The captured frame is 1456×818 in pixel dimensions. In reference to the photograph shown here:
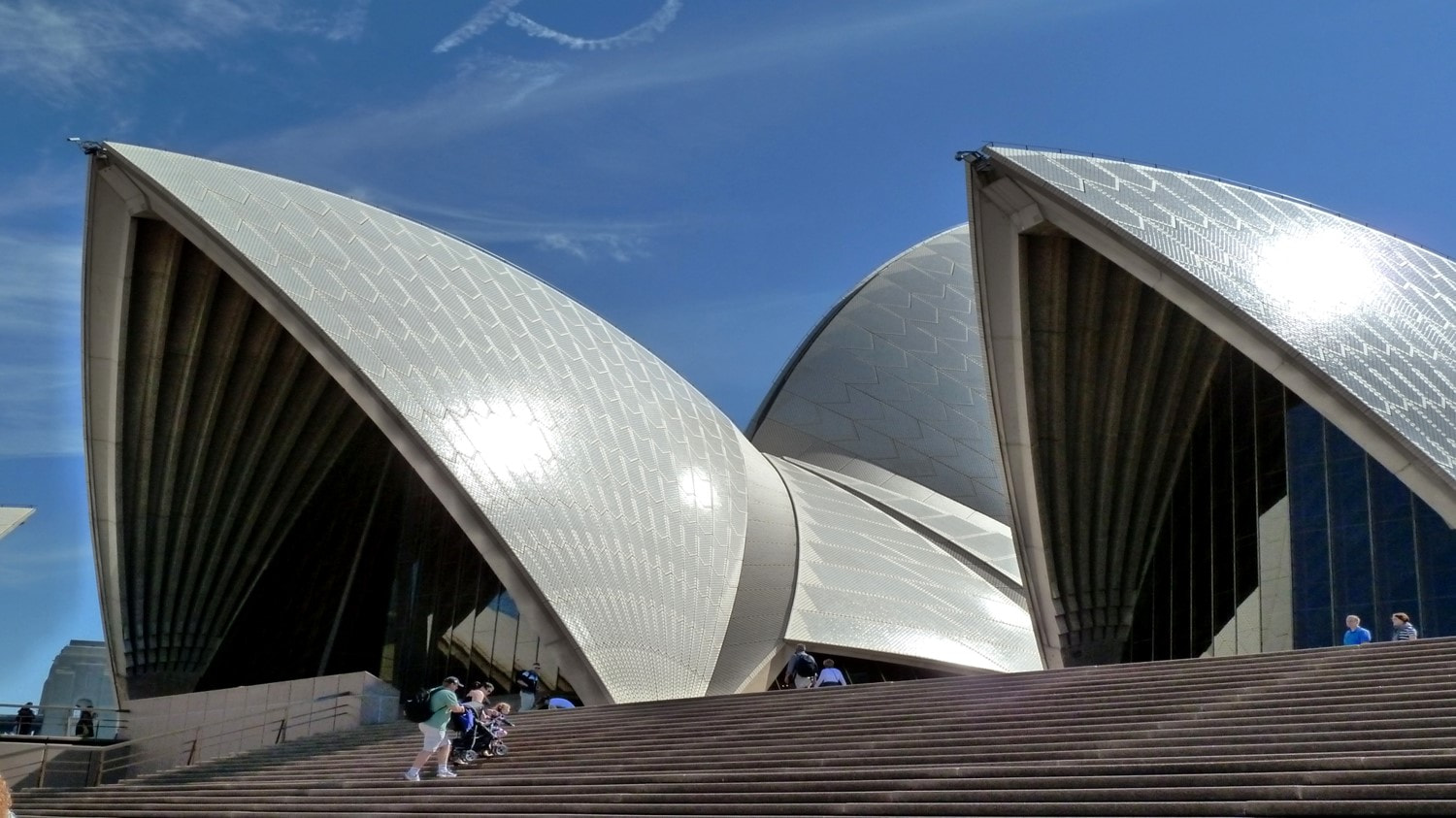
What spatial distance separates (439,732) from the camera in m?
12.1

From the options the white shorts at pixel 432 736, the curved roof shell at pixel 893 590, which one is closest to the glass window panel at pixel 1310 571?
the curved roof shell at pixel 893 590

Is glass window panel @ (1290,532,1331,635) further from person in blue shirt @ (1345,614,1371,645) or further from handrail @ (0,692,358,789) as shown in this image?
handrail @ (0,692,358,789)

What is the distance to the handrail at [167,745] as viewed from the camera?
58.9 ft

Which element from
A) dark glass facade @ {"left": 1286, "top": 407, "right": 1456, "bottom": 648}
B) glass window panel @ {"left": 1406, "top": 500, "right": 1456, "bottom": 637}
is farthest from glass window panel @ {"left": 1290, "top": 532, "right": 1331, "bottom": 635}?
glass window panel @ {"left": 1406, "top": 500, "right": 1456, "bottom": 637}

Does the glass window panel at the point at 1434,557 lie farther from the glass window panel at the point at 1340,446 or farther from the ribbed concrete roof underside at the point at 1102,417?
the ribbed concrete roof underside at the point at 1102,417

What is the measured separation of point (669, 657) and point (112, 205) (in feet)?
33.4

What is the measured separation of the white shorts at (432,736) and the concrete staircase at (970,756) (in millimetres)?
292

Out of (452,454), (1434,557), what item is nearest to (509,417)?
(452,454)

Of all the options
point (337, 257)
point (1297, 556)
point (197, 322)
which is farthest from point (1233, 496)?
point (197, 322)

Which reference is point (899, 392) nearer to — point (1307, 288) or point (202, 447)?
point (202, 447)

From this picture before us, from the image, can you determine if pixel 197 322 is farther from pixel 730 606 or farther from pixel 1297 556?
pixel 1297 556

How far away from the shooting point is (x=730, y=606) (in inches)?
859

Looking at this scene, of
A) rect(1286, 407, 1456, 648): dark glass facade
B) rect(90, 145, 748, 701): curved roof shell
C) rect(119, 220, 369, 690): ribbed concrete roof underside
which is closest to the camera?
rect(1286, 407, 1456, 648): dark glass facade

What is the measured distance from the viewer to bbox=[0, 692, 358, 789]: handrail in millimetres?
17938
